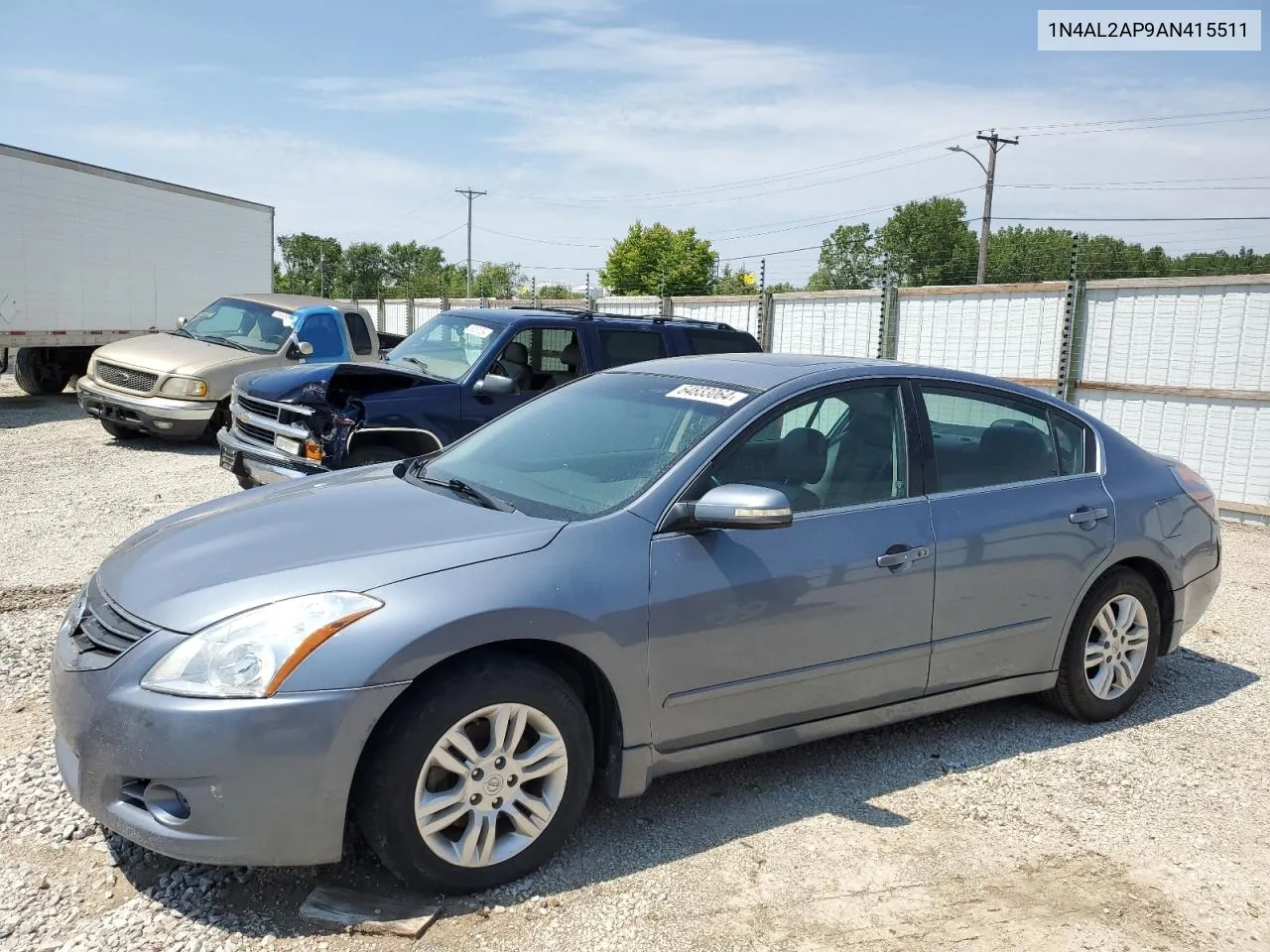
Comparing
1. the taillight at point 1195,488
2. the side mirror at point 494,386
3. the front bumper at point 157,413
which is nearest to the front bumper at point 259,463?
the side mirror at point 494,386

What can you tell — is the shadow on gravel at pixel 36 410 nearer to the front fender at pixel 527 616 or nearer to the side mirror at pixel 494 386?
the side mirror at pixel 494 386

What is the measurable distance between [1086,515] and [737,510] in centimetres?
197

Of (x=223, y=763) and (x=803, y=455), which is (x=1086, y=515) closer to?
(x=803, y=455)

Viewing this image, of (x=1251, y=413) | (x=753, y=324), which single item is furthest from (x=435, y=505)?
(x=753, y=324)

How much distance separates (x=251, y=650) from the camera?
2729mm

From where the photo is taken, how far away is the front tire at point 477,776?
9.24 feet

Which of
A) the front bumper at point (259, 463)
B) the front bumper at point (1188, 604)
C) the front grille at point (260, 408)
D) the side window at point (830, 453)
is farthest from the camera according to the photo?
the front grille at point (260, 408)

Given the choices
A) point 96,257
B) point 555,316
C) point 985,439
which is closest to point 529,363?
point 555,316

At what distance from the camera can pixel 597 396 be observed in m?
4.25

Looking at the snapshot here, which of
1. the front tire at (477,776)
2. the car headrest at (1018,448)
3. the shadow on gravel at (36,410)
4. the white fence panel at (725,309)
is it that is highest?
the white fence panel at (725,309)

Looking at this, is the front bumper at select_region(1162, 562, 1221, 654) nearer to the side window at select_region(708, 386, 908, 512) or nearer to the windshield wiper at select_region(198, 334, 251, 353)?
the side window at select_region(708, 386, 908, 512)

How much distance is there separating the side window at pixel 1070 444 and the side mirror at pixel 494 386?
4.28 meters

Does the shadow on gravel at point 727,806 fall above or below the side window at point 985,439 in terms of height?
below

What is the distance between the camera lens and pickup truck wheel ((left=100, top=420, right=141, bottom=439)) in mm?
12027
